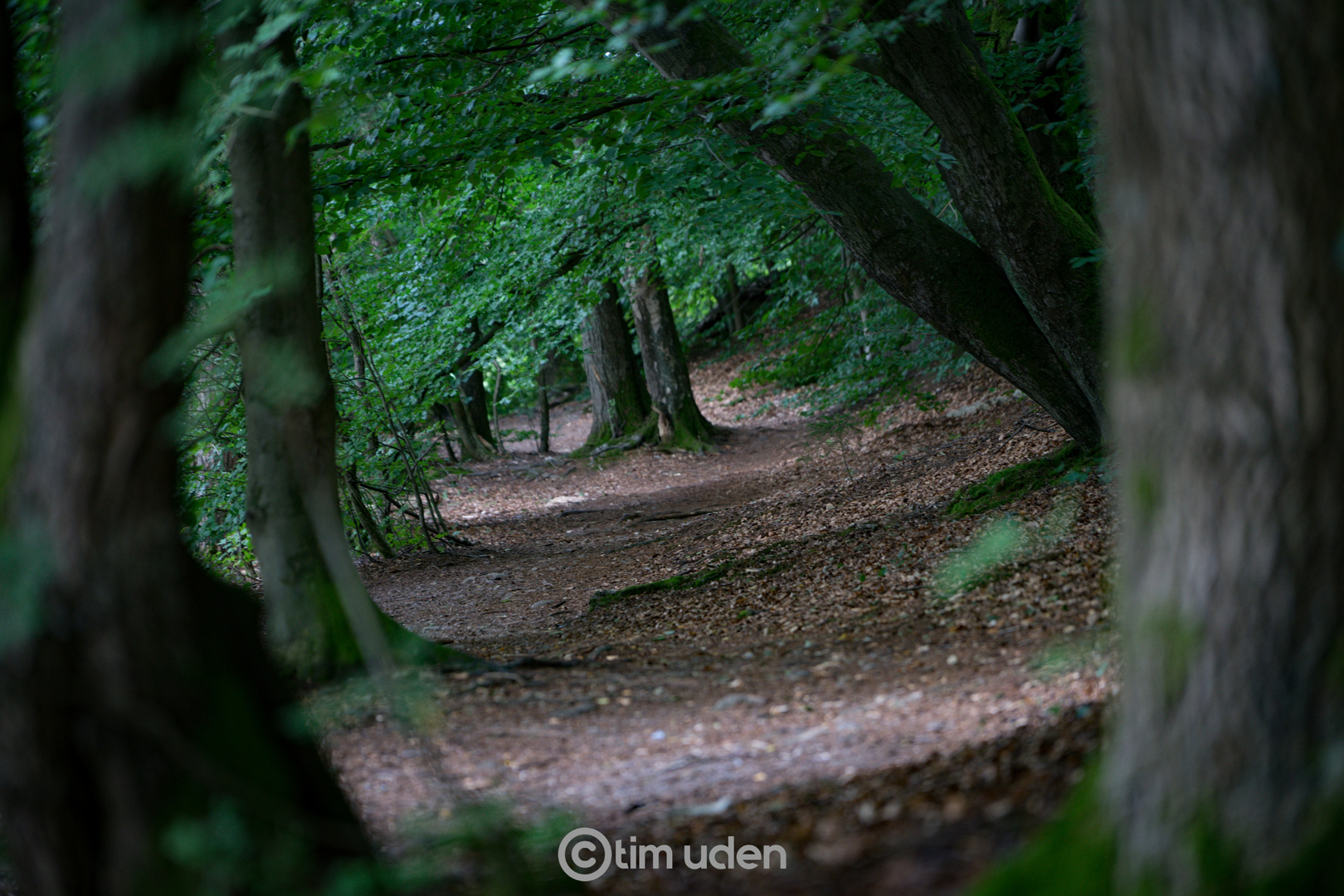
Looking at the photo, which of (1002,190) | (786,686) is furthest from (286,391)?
(1002,190)

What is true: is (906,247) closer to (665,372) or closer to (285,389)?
(285,389)

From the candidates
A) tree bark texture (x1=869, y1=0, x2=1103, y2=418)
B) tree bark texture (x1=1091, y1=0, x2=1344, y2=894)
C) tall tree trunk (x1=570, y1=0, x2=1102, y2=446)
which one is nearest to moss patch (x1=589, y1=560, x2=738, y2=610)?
tall tree trunk (x1=570, y1=0, x2=1102, y2=446)

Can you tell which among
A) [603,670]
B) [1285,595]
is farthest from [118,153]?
[603,670]

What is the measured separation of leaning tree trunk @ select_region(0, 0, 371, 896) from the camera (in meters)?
2.19

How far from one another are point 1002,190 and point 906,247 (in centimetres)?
75

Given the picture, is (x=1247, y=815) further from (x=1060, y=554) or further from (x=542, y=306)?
(x=542, y=306)

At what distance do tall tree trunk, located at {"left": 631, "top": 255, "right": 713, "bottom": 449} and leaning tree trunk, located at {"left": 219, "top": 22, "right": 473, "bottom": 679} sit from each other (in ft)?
38.9

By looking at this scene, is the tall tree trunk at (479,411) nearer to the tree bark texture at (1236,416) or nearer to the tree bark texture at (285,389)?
the tree bark texture at (285,389)

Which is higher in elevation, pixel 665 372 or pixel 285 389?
pixel 665 372

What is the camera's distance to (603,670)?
213 inches

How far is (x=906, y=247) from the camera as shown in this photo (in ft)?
22.6

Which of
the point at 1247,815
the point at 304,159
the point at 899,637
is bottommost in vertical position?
the point at 899,637

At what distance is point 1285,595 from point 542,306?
34.5 feet

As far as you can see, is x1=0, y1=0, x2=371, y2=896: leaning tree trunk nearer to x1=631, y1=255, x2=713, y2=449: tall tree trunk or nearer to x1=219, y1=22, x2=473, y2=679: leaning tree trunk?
x1=219, y1=22, x2=473, y2=679: leaning tree trunk
